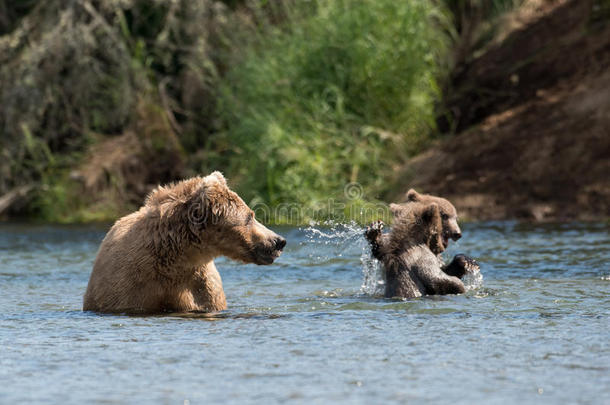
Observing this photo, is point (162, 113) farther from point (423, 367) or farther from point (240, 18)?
point (423, 367)

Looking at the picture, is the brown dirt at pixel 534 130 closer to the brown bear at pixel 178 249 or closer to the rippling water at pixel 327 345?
the rippling water at pixel 327 345

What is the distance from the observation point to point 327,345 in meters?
7.09

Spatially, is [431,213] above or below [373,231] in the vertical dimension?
above

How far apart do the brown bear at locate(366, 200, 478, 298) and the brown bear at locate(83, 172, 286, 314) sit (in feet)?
4.94

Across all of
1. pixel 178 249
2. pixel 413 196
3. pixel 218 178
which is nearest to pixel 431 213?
pixel 413 196

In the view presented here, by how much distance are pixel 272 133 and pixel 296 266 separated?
7088 millimetres

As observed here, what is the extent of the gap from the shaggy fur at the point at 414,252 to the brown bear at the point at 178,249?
150cm

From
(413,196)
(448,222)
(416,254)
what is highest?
(413,196)

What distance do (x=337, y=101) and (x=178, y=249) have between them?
12.5 meters

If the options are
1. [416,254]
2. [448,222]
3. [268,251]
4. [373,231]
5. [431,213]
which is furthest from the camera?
[448,222]

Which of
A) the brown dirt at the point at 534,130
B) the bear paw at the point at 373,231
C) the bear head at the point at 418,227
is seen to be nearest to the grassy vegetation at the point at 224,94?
the brown dirt at the point at 534,130

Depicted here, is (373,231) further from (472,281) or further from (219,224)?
(219,224)

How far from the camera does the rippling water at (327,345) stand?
5.72 m

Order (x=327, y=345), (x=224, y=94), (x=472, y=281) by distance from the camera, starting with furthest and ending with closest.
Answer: (x=224, y=94) → (x=472, y=281) → (x=327, y=345)
